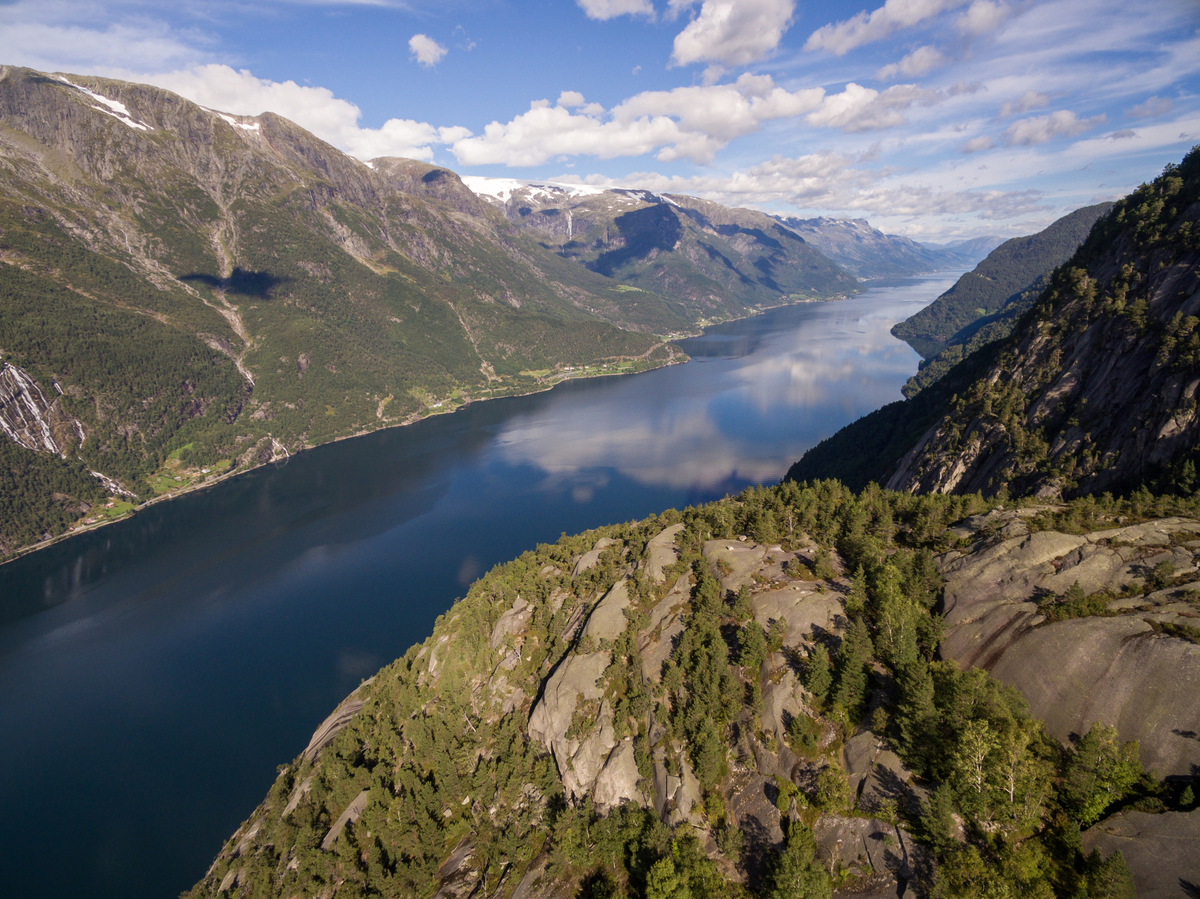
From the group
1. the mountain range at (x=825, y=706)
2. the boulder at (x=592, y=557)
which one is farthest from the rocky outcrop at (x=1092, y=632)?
the boulder at (x=592, y=557)

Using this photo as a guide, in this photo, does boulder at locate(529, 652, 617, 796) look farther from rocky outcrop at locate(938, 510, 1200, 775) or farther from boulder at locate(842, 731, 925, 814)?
rocky outcrop at locate(938, 510, 1200, 775)

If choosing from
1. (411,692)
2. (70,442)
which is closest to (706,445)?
(411,692)

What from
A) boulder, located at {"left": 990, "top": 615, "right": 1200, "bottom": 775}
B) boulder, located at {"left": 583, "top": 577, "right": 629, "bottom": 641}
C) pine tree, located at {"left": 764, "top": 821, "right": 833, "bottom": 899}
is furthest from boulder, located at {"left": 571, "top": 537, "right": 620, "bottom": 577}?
boulder, located at {"left": 990, "top": 615, "right": 1200, "bottom": 775}

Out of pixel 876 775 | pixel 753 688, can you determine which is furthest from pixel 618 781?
pixel 876 775

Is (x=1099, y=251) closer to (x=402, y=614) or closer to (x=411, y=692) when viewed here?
(x=411, y=692)

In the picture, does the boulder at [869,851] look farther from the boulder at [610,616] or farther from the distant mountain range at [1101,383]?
the distant mountain range at [1101,383]


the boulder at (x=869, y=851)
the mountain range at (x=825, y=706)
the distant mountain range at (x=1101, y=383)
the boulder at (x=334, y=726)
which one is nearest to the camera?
the mountain range at (x=825, y=706)

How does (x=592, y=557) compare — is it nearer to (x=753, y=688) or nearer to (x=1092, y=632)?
(x=753, y=688)
